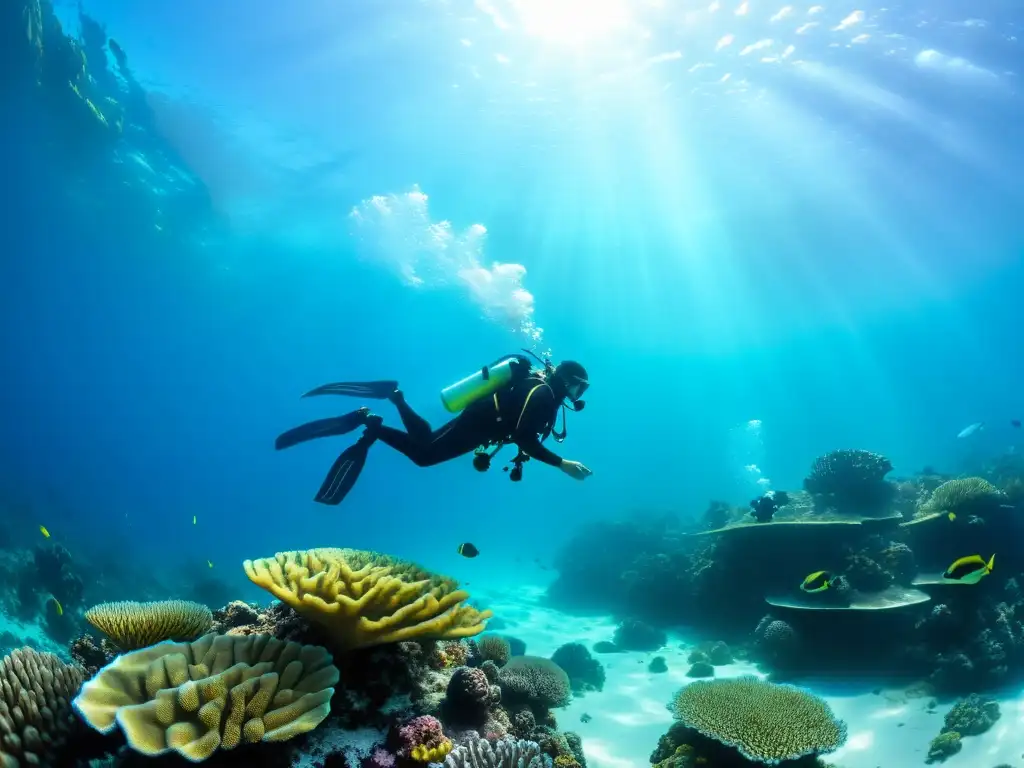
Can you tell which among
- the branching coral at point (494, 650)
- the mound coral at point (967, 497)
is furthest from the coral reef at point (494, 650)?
the mound coral at point (967, 497)

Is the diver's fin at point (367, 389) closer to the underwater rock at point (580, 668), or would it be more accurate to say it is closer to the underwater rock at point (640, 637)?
the underwater rock at point (580, 668)

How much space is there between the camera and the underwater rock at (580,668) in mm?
10664

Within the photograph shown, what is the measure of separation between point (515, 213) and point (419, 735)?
4017cm

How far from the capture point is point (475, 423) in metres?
7.06

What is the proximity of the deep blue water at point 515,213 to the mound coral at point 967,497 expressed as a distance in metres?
22.8

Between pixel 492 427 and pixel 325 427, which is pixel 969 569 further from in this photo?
pixel 325 427

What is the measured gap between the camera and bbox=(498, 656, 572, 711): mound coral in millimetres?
5777

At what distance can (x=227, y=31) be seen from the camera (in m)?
24.8

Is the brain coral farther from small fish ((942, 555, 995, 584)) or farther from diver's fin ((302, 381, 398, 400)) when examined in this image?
diver's fin ((302, 381, 398, 400))

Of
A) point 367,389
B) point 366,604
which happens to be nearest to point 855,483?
point 367,389

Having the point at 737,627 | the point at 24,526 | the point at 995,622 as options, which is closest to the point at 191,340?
the point at 24,526

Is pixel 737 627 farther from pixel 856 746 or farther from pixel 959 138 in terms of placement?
pixel 959 138

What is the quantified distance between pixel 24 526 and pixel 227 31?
98.2ft

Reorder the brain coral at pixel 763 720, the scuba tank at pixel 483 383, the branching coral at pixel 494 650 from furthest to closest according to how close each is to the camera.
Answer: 1. the scuba tank at pixel 483 383
2. the branching coral at pixel 494 650
3. the brain coral at pixel 763 720
